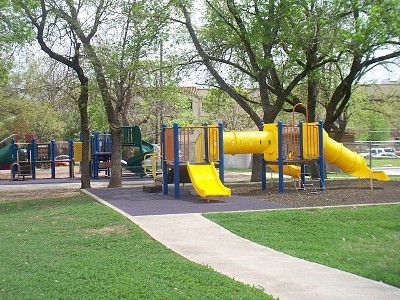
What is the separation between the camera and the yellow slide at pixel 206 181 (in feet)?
51.4

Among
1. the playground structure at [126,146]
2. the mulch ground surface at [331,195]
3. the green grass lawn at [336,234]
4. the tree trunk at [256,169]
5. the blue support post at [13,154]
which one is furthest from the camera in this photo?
the blue support post at [13,154]

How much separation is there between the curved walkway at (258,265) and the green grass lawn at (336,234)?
0.31 m

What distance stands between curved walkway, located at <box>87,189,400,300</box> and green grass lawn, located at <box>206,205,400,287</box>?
1.01ft

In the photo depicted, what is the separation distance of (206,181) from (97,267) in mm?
8982

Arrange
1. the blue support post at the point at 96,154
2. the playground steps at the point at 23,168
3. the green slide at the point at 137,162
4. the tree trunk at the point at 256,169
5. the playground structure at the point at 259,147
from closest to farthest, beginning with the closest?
the playground structure at the point at 259,147 < the tree trunk at the point at 256,169 < the blue support post at the point at 96,154 < the green slide at the point at 137,162 < the playground steps at the point at 23,168

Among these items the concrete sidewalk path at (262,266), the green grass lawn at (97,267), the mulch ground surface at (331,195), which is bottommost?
the concrete sidewalk path at (262,266)

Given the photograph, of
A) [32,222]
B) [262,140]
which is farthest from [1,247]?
[262,140]

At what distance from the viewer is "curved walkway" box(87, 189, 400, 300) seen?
21.7 feet

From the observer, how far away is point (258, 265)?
808cm

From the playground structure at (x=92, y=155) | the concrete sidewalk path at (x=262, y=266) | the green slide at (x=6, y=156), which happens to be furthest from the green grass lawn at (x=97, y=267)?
the green slide at (x=6, y=156)

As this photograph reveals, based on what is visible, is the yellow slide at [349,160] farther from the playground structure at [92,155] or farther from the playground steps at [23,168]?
the playground steps at [23,168]

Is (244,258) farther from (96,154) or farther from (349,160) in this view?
(96,154)

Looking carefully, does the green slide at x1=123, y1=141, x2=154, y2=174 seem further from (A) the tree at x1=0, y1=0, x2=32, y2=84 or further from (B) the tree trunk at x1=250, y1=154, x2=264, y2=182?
(A) the tree at x1=0, y1=0, x2=32, y2=84

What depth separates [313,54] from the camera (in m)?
21.4
